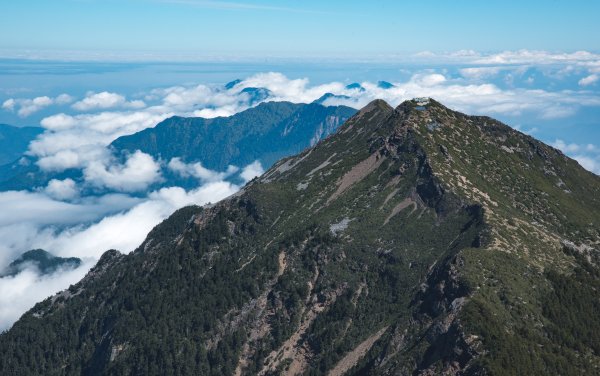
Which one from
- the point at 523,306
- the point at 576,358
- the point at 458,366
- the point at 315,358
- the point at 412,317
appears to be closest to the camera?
the point at 458,366

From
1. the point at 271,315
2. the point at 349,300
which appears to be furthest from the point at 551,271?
the point at 271,315

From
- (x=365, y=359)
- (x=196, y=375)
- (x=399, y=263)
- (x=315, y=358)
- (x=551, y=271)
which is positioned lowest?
(x=196, y=375)

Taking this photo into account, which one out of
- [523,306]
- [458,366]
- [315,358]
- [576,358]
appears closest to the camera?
[458,366]

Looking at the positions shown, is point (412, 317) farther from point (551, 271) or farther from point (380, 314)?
point (551, 271)

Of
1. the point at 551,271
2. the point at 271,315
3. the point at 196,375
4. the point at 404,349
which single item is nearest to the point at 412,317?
the point at 404,349

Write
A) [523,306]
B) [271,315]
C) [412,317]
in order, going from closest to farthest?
[523,306], [412,317], [271,315]

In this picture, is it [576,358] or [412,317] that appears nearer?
[576,358]

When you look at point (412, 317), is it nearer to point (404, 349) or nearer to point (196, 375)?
point (404, 349)

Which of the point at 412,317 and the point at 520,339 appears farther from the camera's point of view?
the point at 412,317

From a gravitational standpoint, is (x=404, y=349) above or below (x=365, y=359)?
above
